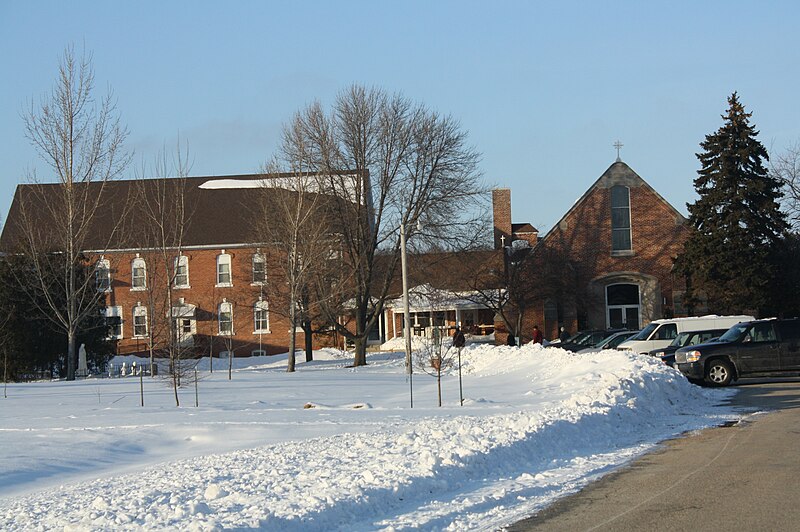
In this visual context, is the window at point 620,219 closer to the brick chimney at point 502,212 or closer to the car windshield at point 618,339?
the brick chimney at point 502,212

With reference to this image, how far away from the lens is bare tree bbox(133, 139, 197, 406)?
23.4 m

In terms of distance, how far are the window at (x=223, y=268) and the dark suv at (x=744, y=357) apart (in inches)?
1578

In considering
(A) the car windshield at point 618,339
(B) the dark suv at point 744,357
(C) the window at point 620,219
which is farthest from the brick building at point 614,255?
(B) the dark suv at point 744,357

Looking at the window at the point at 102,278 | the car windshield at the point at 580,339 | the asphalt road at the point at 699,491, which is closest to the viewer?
the asphalt road at the point at 699,491

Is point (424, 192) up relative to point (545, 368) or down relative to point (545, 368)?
up

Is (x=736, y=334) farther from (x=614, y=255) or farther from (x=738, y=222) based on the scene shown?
(x=614, y=255)

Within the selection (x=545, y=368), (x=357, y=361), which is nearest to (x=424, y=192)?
(x=357, y=361)

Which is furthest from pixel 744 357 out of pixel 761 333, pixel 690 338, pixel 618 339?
pixel 618 339

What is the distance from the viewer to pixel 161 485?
10.0 meters

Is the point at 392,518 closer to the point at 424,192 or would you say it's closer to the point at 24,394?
the point at 24,394

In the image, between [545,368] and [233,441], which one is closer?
[233,441]

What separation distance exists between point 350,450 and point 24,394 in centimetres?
1463

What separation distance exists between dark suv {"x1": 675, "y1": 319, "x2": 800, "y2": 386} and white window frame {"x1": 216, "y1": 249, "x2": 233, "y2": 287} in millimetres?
39873

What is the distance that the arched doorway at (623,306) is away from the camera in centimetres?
5644
